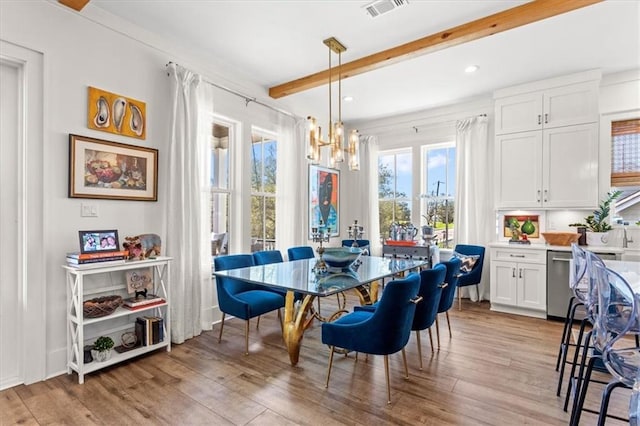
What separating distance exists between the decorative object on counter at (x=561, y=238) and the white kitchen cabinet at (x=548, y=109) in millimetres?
1380

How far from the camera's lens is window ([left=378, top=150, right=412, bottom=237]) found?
5.91 m

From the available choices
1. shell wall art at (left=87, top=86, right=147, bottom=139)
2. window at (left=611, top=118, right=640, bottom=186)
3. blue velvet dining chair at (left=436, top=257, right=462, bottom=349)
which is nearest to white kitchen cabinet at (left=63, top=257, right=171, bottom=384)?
shell wall art at (left=87, top=86, right=147, bottom=139)

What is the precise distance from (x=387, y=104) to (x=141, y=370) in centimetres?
469

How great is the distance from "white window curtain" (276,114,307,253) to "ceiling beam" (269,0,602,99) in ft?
2.80

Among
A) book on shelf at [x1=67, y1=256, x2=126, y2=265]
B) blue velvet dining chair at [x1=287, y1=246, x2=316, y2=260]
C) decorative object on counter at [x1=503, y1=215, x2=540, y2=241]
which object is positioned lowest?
blue velvet dining chair at [x1=287, y1=246, x2=316, y2=260]

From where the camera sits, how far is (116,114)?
3.03m

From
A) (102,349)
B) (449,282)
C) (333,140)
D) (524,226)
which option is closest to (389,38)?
(333,140)

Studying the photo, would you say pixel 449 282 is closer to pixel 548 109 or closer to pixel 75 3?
pixel 548 109

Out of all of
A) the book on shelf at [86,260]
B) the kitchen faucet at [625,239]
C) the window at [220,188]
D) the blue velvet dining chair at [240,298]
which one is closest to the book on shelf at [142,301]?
the book on shelf at [86,260]

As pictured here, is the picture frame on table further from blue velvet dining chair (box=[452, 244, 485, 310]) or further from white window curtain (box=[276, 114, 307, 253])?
blue velvet dining chair (box=[452, 244, 485, 310])

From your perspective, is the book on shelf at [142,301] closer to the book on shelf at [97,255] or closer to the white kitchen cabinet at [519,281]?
Result: the book on shelf at [97,255]

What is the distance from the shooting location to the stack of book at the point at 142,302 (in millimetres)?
2849

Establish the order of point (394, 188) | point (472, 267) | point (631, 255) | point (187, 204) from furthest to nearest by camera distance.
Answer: point (394, 188) < point (472, 267) < point (631, 255) < point (187, 204)

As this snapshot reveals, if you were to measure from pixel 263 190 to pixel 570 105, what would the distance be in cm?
412
